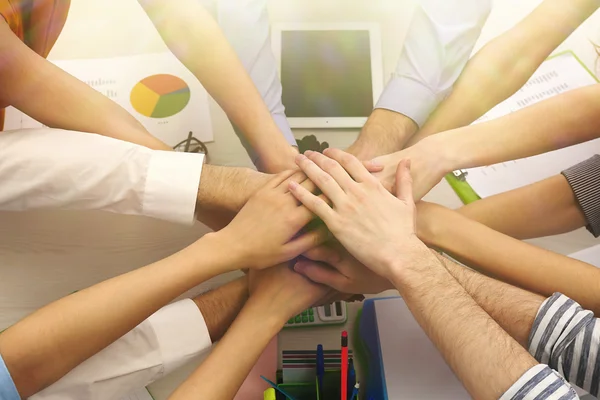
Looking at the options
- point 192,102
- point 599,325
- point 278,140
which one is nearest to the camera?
point 599,325

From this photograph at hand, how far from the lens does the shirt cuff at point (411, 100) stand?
853mm

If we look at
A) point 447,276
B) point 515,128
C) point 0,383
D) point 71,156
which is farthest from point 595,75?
point 0,383

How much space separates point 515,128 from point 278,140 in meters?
0.36

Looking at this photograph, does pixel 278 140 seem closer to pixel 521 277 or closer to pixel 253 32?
pixel 253 32

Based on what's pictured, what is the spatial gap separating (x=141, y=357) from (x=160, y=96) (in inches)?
18.5

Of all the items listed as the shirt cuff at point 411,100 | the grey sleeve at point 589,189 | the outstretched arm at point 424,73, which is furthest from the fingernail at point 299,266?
the grey sleeve at point 589,189

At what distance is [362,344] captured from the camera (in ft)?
2.36

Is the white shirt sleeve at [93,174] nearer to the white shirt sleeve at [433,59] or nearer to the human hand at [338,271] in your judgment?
the human hand at [338,271]

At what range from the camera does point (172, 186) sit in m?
0.72

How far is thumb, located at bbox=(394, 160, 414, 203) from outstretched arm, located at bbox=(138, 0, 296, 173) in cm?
17

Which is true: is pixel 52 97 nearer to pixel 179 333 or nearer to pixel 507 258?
pixel 179 333

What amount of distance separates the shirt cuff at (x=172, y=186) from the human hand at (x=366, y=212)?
5.6 inches

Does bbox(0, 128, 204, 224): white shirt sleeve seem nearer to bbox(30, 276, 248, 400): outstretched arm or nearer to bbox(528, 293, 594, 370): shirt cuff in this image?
bbox(30, 276, 248, 400): outstretched arm

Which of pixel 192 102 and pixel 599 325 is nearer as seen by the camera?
pixel 599 325
